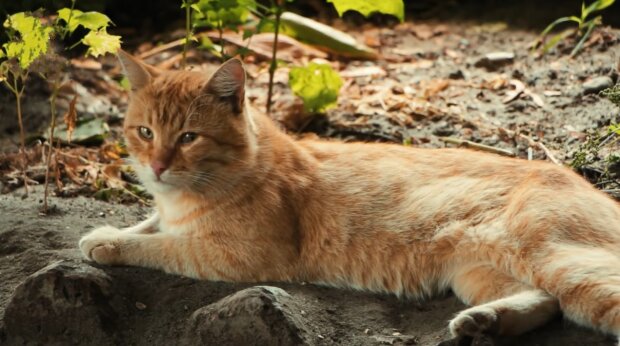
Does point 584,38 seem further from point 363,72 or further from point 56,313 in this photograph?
point 56,313

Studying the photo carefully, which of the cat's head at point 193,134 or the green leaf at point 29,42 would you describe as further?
the green leaf at point 29,42

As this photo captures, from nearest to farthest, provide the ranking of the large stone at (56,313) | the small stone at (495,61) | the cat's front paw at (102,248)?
1. the large stone at (56,313)
2. the cat's front paw at (102,248)
3. the small stone at (495,61)

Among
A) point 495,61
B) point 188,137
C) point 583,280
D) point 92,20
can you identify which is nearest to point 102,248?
point 188,137

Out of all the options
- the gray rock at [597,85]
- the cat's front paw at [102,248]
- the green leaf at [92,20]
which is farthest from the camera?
the gray rock at [597,85]

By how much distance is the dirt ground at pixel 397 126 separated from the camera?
3736 mm

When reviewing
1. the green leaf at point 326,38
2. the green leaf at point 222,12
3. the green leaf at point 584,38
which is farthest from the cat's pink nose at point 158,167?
the green leaf at point 584,38

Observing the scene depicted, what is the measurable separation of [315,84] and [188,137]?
220 centimetres

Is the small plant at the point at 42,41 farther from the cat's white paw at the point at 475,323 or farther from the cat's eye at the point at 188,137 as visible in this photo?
the cat's white paw at the point at 475,323

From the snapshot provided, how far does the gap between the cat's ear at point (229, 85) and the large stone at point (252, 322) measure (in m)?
1.05

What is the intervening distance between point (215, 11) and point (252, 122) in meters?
1.54


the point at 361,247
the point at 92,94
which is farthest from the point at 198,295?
→ the point at 92,94

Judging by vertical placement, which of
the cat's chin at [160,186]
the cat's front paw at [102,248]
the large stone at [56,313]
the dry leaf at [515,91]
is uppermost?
the dry leaf at [515,91]

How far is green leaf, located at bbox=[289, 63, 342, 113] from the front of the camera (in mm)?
6129

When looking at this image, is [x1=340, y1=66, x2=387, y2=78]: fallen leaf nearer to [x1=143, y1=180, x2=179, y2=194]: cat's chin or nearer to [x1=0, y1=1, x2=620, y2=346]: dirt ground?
[x1=0, y1=1, x2=620, y2=346]: dirt ground
